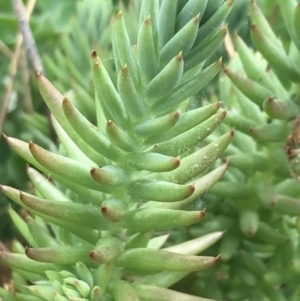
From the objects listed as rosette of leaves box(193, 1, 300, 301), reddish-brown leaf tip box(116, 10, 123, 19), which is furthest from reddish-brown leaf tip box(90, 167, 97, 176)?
rosette of leaves box(193, 1, 300, 301)

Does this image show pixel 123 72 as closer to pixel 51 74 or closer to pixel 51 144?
pixel 51 144

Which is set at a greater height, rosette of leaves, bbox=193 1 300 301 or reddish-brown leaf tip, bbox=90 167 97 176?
rosette of leaves, bbox=193 1 300 301

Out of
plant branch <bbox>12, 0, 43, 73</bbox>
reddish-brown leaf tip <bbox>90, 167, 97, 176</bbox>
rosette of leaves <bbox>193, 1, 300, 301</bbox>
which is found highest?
plant branch <bbox>12, 0, 43, 73</bbox>

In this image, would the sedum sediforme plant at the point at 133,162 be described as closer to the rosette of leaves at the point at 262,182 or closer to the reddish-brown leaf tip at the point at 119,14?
the reddish-brown leaf tip at the point at 119,14

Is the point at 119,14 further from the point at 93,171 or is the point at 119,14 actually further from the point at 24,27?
the point at 24,27

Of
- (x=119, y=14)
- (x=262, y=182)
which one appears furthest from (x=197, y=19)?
(x=262, y=182)

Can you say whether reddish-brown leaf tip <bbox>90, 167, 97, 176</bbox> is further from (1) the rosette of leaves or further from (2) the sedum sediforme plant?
(1) the rosette of leaves
